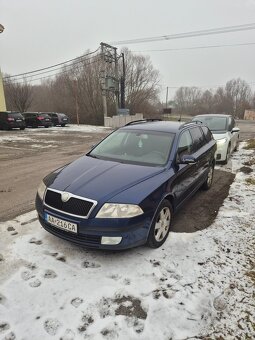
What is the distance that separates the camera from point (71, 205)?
3.14 meters

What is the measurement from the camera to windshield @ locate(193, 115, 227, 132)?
9525 mm

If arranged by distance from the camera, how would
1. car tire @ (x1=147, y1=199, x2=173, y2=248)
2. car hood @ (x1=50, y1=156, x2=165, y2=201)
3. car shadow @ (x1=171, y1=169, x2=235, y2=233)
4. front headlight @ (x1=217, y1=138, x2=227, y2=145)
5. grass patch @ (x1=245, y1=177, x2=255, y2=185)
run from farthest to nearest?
front headlight @ (x1=217, y1=138, x2=227, y2=145) < grass patch @ (x1=245, y1=177, x2=255, y2=185) < car shadow @ (x1=171, y1=169, x2=235, y2=233) < car tire @ (x1=147, y1=199, x2=173, y2=248) < car hood @ (x1=50, y1=156, x2=165, y2=201)

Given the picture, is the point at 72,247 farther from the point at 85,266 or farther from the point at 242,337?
the point at 242,337

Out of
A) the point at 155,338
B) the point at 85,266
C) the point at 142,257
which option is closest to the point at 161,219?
the point at 142,257

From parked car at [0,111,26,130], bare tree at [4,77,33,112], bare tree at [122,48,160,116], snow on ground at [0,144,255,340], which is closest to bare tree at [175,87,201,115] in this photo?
bare tree at [122,48,160,116]

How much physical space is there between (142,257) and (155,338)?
3.76 feet

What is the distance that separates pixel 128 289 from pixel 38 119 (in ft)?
83.6

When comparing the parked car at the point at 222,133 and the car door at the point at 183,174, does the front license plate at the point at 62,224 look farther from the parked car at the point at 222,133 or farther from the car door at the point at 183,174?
the parked car at the point at 222,133

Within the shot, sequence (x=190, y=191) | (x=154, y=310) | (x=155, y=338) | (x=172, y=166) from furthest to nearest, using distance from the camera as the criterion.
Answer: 1. (x=190, y=191)
2. (x=172, y=166)
3. (x=154, y=310)
4. (x=155, y=338)

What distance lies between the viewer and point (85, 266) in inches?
125

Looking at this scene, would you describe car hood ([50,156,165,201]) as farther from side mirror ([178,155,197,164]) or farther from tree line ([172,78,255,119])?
tree line ([172,78,255,119])

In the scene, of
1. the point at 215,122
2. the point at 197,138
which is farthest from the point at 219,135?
the point at 197,138

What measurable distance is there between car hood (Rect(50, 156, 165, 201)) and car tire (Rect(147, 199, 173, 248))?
18.2 inches

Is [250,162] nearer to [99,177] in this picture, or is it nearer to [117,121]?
[99,177]
